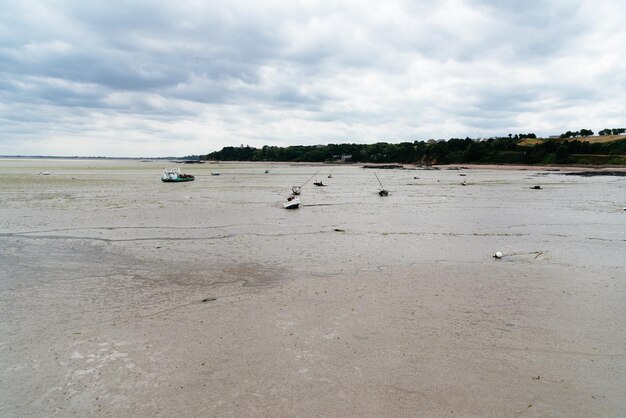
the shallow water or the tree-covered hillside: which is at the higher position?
the tree-covered hillside

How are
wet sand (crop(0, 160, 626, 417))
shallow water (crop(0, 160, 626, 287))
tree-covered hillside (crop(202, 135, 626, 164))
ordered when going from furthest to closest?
1. tree-covered hillside (crop(202, 135, 626, 164))
2. shallow water (crop(0, 160, 626, 287))
3. wet sand (crop(0, 160, 626, 417))

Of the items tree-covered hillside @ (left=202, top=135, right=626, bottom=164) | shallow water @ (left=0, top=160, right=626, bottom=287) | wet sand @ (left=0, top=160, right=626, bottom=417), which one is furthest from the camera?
tree-covered hillside @ (left=202, top=135, right=626, bottom=164)

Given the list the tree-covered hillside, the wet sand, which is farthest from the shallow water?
the tree-covered hillside

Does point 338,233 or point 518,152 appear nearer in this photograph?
point 338,233

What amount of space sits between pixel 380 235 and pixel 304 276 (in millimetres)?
7947

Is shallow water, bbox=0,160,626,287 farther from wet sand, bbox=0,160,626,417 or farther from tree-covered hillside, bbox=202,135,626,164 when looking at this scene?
tree-covered hillside, bbox=202,135,626,164

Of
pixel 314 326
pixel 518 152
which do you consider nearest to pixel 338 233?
pixel 314 326

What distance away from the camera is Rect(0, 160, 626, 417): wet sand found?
19.5 ft

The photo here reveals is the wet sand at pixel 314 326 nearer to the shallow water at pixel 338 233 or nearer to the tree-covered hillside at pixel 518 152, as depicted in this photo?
the shallow water at pixel 338 233

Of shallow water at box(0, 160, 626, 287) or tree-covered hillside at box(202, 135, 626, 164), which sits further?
tree-covered hillside at box(202, 135, 626, 164)

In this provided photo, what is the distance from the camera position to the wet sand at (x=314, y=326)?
5934mm

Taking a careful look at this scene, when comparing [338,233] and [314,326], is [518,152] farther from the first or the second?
[314,326]

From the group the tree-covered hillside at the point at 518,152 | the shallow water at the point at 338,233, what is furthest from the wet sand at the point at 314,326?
the tree-covered hillside at the point at 518,152

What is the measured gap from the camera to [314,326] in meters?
8.38
